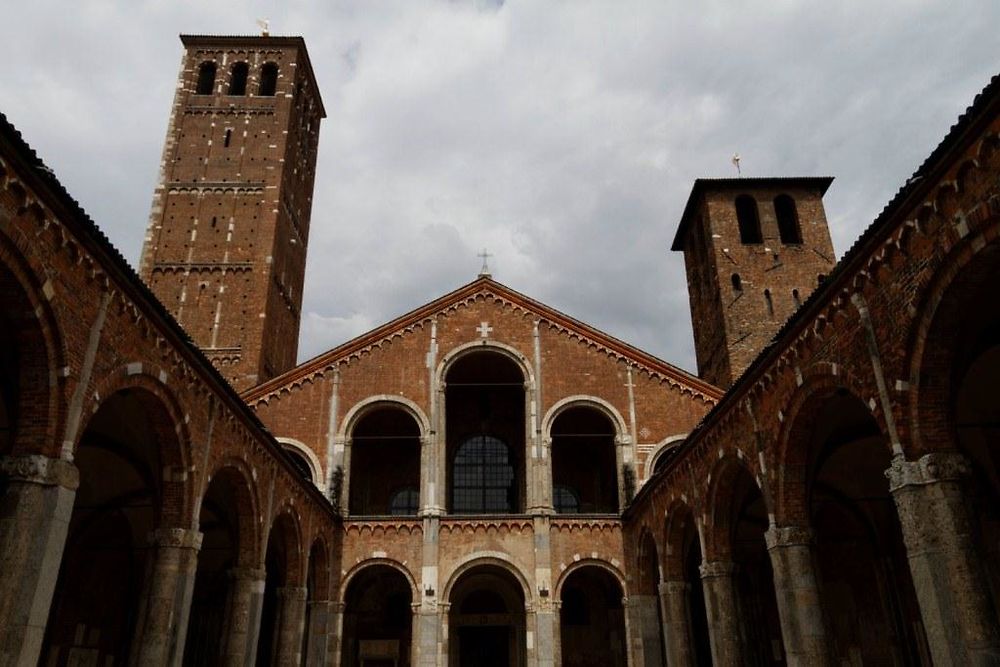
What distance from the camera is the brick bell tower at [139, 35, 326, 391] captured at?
96.8 feet

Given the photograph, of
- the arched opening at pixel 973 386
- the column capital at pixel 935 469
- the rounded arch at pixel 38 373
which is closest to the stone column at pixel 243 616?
the rounded arch at pixel 38 373

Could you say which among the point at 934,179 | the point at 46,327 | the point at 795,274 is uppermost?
the point at 795,274

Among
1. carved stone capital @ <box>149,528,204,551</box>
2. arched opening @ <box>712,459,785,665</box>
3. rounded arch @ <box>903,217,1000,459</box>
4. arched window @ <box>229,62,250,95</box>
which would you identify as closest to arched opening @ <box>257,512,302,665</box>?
carved stone capital @ <box>149,528,204,551</box>

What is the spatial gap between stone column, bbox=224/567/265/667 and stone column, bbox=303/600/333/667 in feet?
17.1

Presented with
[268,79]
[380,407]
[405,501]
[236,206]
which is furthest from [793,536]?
[268,79]

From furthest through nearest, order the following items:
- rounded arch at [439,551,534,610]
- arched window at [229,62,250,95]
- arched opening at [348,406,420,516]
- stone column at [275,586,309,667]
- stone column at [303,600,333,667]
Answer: arched window at [229,62,250,95] < arched opening at [348,406,420,516] < rounded arch at [439,551,534,610] < stone column at [303,600,333,667] < stone column at [275,586,309,667]

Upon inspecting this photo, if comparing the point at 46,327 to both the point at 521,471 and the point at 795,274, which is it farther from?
the point at 795,274

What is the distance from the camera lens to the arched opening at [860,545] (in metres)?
15.5

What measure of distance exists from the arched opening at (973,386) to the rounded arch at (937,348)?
10 millimetres

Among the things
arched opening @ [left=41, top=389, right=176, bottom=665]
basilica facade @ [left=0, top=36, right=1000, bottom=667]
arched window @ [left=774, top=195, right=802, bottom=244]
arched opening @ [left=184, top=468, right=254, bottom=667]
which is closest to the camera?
basilica facade @ [left=0, top=36, right=1000, bottom=667]

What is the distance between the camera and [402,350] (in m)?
24.7

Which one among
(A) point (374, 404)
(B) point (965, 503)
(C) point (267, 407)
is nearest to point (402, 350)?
(A) point (374, 404)

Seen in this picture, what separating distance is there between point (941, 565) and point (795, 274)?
23599mm

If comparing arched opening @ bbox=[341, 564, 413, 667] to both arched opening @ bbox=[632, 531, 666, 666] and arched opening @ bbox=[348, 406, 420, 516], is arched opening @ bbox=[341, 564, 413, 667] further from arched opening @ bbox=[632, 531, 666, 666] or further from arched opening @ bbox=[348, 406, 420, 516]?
arched opening @ bbox=[632, 531, 666, 666]
